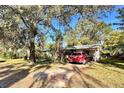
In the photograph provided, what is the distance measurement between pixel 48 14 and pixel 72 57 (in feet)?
17.3

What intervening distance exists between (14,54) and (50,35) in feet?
35.1

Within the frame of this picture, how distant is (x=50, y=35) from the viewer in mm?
16203

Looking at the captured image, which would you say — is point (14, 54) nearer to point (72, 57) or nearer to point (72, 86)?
point (72, 57)

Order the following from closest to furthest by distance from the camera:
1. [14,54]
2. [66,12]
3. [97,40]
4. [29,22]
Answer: [66,12], [29,22], [14,54], [97,40]

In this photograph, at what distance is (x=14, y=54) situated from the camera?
25.5m

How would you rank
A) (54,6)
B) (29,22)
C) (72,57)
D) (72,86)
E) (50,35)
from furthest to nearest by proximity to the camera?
1. (72,57)
2. (50,35)
3. (29,22)
4. (54,6)
5. (72,86)

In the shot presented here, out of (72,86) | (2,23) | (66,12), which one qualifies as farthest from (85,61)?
(72,86)
